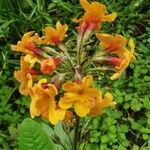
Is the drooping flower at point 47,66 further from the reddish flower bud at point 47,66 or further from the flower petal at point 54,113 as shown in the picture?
the flower petal at point 54,113

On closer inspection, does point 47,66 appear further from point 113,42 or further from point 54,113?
point 113,42

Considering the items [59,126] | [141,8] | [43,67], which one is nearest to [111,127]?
[59,126]

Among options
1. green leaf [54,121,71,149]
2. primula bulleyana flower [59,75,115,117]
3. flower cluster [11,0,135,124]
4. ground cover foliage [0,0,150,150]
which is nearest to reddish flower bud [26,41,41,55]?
flower cluster [11,0,135,124]

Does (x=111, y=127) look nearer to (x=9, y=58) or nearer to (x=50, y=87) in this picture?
(x=9, y=58)

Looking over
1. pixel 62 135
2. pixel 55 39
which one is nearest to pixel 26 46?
pixel 55 39

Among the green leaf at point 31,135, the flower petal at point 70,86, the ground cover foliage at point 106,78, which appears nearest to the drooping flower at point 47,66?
the flower petal at point 70,86
